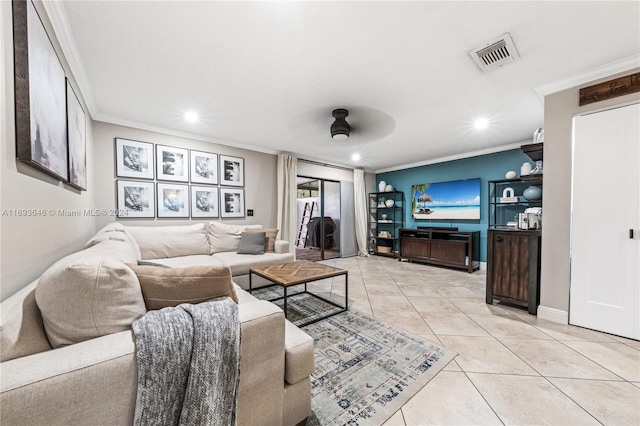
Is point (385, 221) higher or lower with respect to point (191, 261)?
higher

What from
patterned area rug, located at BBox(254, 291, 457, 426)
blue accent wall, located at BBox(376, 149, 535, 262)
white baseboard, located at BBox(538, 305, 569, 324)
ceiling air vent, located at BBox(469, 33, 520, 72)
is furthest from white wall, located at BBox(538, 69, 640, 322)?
blue accent wall, located at BBox(376, 149, 535, 262)

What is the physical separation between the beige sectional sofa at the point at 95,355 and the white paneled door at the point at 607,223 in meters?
2.69

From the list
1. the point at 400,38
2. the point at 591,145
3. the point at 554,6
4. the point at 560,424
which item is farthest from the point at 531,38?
the point at 560,424

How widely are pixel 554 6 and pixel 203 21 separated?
85.9 inches

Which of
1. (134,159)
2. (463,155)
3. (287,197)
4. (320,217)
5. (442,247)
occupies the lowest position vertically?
(442,247)

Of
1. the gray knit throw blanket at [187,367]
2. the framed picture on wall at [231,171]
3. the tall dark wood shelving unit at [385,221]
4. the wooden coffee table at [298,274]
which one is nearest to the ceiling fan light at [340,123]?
the wooden coffee table at [298,274]

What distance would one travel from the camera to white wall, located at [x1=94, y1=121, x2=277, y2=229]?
Answer: 10.3ft

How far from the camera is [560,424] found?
4.02ft

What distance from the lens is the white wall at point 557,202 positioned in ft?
7.56

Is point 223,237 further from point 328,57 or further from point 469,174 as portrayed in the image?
point 469,174

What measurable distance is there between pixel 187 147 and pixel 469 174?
17.2 ft

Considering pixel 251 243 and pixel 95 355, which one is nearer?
pixel 95 355

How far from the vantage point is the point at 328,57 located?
1934 mm

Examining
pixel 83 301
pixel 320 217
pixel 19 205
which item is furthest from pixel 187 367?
pixel 320 217
